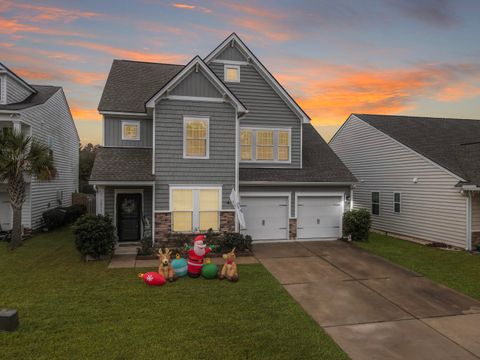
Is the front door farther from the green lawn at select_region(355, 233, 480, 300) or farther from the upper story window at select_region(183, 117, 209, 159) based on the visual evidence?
the green lawn at select_region(355, 233, 480, 300)

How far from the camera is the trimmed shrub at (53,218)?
17.7 metres

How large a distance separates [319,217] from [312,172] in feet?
7.54

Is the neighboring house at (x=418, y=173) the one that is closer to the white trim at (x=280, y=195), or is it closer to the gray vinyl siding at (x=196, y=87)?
the white trim at (x=280, y=195)

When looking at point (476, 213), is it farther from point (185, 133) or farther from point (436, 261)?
point (185, 133)

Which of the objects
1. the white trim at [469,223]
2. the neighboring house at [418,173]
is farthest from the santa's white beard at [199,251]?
the white trim at [469,223]

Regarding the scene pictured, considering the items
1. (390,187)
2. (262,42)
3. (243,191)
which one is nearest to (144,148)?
(243,191)

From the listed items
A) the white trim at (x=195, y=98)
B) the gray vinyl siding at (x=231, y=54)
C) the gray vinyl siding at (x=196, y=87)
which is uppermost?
the gray vinyl siding at (x=231, y=54)

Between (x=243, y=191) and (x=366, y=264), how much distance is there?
6113mm

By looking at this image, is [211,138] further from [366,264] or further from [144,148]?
[366,264]

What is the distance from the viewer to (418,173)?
54.4 ft

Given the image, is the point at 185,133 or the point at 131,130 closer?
the point at 185,133

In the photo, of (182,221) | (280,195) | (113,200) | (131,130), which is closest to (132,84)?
(131,130)

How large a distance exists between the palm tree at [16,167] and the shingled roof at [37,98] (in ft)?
10.2

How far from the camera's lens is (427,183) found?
52.9 ft
